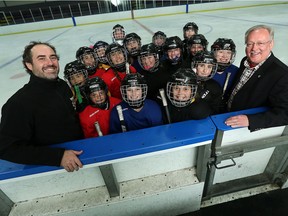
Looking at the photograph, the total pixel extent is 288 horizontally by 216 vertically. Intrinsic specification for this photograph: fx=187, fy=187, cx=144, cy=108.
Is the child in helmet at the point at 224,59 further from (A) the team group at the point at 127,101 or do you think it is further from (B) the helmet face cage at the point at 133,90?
(B) the helmet face cage at the point at 133,90

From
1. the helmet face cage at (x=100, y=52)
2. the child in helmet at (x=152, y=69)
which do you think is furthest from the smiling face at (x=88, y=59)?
the child in helmet at (x=152, y=69)

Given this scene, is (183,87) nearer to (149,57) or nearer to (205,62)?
(205,62)

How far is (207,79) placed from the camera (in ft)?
5.31

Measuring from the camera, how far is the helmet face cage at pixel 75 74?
74.0 inches

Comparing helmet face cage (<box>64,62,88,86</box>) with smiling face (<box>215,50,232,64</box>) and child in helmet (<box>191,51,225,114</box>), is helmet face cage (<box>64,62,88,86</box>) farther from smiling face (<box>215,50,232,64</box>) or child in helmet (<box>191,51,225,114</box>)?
smiling face (<box>215,50,232,64</box>)

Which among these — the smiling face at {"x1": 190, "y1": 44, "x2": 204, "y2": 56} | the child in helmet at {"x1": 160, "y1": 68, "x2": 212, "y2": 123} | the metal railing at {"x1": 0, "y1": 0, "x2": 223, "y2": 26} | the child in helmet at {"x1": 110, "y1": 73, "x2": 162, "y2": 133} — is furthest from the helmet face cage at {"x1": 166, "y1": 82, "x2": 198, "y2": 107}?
the metal railing at {"x1": 0, "y1": 0, "x2": 223, "y2": 26}

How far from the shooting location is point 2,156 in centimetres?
99

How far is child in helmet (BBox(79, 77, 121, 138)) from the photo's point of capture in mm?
1495

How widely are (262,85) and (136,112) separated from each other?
2.97 feet

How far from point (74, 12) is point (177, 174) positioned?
613 inches

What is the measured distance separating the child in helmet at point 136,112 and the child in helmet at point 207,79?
A: 45 centimetres

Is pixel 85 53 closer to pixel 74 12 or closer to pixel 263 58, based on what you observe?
pixel 263 58

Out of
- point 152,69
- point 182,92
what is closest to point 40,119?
point 182,92

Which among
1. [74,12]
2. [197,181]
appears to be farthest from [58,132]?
[74,12]
